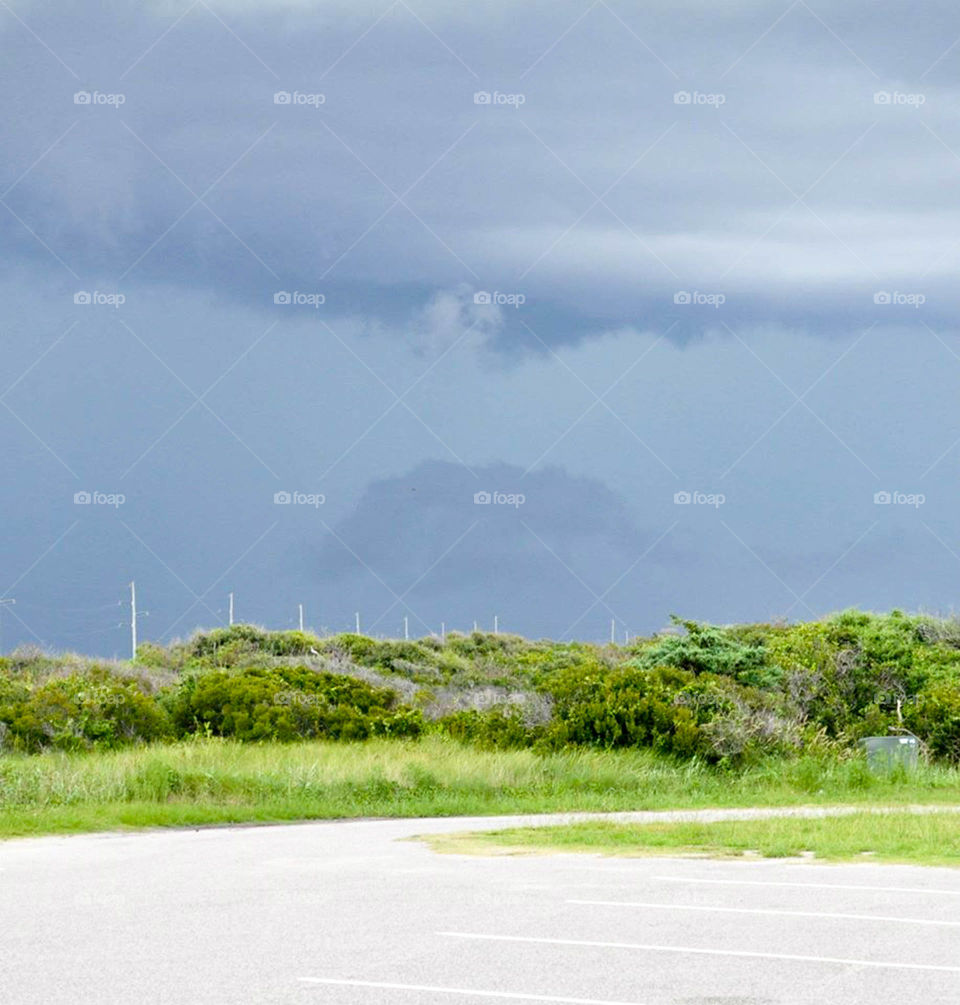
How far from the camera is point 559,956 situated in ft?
29.9

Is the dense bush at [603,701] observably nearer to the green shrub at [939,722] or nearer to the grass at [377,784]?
the green shrub at [939,722]

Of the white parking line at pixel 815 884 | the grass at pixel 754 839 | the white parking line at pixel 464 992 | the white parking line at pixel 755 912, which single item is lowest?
the grass at pixel 754 839

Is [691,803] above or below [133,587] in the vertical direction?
below

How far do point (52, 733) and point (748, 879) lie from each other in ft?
64.1

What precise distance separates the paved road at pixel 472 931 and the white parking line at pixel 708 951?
0.7 inches

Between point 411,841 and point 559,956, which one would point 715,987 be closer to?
point 559,956

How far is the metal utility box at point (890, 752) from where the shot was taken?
2761 cm

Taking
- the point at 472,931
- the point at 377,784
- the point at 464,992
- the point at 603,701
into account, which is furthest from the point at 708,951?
the point at 603,701

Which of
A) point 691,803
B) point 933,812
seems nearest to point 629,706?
point 691,803

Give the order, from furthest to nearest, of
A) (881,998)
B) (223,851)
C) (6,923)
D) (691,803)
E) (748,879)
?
(691,803)
(223,851)
(748,879)
(6,923)
(881,998)

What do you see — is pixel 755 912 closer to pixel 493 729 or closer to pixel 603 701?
pixel 603 701

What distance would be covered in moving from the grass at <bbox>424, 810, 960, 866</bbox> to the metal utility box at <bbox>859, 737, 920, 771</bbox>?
935 cm

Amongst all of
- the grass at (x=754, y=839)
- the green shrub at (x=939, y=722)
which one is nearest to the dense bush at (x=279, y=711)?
the green shrub at (x=939, y=722)

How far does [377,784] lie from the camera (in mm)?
23188
